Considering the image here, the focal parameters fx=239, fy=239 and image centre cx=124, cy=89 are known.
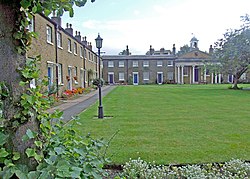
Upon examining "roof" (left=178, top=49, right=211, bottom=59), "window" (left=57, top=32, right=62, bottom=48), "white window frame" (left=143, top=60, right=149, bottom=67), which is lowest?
"window" (left=57, top=32, right=62, bottom=48)

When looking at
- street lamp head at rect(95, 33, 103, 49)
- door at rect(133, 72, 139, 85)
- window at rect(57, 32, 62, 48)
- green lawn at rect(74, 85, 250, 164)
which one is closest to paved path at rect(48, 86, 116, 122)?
green lawn at rect(74, 85, 250, 164)

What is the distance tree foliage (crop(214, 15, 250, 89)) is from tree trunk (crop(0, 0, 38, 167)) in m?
31.1

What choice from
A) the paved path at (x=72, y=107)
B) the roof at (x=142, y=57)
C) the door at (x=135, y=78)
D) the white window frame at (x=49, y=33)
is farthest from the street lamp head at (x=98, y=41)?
the door at (x=135, y=78)

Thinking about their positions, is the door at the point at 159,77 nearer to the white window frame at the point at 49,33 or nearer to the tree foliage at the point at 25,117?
the white window frame at the point at 49,33

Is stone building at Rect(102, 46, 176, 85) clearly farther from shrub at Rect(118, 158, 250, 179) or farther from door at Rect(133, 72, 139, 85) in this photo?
shrub at Rect(118, 158, 250, 179)

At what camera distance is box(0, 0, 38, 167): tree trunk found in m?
1.85

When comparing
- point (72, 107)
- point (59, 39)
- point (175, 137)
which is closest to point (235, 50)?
point (59, 39)

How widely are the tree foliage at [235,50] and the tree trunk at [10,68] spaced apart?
3109 cm

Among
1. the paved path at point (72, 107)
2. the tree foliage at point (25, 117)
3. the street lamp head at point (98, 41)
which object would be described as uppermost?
→ the street lamp head at point (98, 41)

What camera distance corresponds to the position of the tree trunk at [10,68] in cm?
185

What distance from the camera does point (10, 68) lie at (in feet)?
6.13

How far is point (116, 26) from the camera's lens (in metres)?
27.2

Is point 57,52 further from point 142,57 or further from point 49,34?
point 142,57

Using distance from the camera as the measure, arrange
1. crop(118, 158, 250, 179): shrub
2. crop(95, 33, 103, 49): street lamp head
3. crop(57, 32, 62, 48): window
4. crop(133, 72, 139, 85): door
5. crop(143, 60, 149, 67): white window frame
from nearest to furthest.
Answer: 1. crop(118, 158, 250, 179): shrub
2. crop(95, 33, 103, 49): street lamp head
3. crop(57, 32, 62, 48): window
4. crop(143, 60, 149, 67): white window frame
5. crop(133, 72, 139, 85): door
